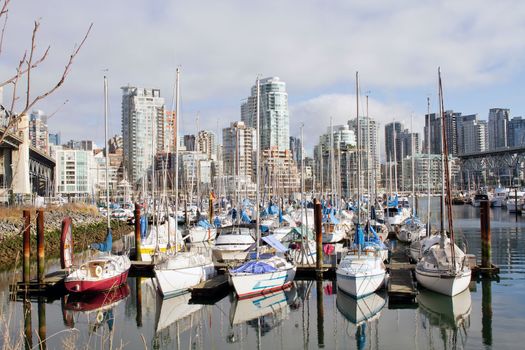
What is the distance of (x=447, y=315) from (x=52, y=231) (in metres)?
33.5

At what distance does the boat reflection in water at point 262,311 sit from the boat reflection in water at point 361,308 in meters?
2.35

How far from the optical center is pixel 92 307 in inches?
938

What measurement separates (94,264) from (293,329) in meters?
10.8

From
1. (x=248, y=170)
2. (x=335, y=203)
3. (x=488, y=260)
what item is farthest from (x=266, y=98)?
(x=488, y=260)

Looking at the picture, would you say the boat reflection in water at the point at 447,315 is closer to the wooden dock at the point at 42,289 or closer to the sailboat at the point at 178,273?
the sailboat at the point at 178,273

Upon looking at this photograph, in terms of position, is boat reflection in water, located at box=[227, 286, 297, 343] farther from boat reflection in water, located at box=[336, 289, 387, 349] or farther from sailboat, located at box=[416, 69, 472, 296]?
sailboat, located at box=[416, 69, 472, 296]

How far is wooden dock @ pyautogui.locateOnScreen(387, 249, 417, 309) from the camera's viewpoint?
→ 76.6 ft

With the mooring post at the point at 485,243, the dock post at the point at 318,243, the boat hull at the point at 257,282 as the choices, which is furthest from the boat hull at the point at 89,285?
the mooring post at the point at 485,243

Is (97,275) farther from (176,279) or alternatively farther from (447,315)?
(447,315)

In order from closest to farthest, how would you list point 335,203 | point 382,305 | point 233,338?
point 233,338 → point 382,305 → point 335,203

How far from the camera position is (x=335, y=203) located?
69.6 m

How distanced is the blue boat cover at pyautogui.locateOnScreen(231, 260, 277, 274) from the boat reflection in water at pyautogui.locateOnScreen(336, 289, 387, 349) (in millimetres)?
3515

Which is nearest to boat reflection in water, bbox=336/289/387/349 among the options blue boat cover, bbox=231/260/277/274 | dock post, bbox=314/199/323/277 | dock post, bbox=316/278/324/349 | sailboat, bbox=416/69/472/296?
dock post, bbox=316/278/324/349

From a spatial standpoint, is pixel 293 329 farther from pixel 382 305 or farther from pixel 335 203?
pixel 335 203
